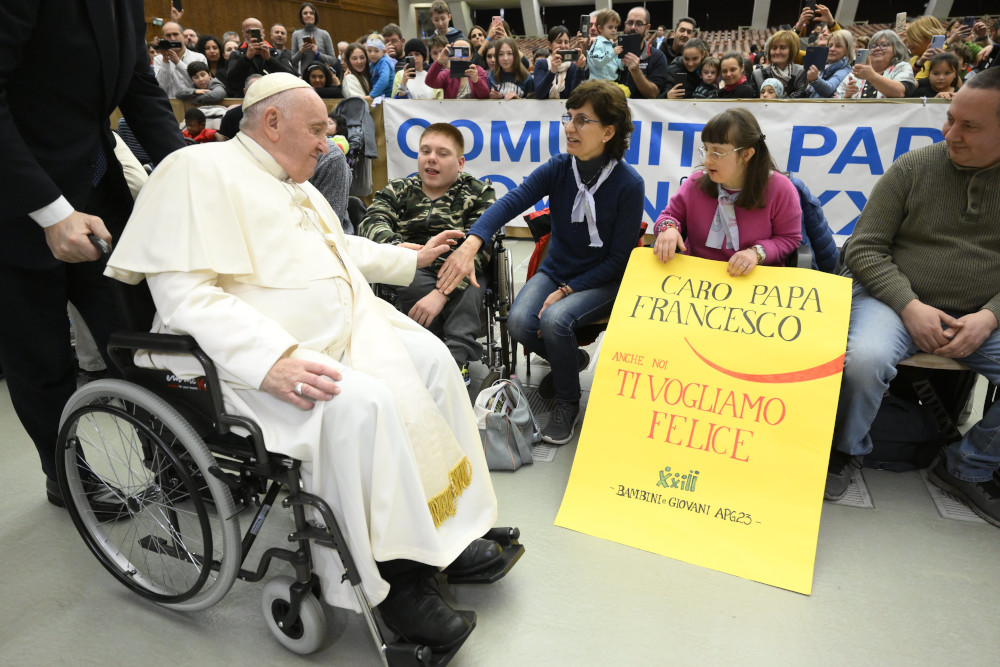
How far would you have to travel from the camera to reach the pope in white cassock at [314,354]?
1.40m

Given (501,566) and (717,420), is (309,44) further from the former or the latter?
(501,566)

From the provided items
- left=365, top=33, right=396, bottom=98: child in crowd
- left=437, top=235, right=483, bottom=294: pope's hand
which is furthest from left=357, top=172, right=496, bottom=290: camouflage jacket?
left=365, top=33, right=396, bottom=98: child in crowd

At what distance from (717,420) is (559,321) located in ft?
2.33

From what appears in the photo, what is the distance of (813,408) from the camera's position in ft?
6.46

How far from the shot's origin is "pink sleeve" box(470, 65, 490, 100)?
5.46 m

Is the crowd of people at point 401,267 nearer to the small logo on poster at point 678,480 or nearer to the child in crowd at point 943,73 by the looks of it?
the small logo on poster at point 678,480

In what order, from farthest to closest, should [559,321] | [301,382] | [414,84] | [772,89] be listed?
[414,84], [772,89], [559,321], [301,382]

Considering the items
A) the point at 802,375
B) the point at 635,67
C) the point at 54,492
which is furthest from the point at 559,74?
the point at 54,492

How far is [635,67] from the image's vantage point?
16.6ft

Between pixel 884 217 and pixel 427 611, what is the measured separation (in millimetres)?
1966

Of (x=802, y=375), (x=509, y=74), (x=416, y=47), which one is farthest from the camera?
(x=416, y=47)

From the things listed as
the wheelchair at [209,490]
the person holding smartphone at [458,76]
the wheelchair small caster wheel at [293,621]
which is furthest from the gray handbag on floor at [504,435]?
the person holding smartphone at [458,76]

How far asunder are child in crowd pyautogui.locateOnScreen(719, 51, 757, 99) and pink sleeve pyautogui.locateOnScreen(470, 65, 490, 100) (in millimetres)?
1928

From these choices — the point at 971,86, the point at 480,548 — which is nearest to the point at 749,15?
the point at 971,86
